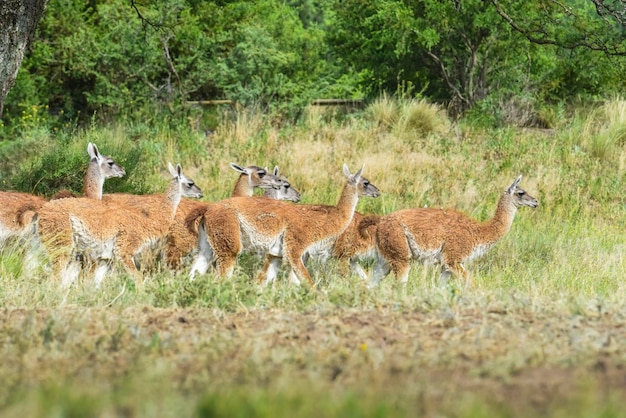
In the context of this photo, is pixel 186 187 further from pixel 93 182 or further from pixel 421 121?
pixel 421 121

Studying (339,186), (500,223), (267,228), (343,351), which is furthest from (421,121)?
(343,351)

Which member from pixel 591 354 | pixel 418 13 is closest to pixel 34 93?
pixel 418 13

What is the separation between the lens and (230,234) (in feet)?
37.6

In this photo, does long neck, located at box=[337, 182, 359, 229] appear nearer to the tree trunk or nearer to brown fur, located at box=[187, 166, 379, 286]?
brown fur, located at box=[187, 166, 379, 286]

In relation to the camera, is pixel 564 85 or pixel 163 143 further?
pixel 564 85

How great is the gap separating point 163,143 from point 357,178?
903cm

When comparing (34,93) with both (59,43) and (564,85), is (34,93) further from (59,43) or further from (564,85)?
(564,85)

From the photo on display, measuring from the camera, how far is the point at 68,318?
745 centimetres

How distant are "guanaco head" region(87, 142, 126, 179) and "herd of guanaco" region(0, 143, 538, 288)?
121 centimetres

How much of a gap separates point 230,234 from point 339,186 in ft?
24.6

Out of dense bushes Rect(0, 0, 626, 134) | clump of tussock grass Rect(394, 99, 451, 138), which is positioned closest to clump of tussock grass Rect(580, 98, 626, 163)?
dense bushes Rect(0, 0, 626, 134)

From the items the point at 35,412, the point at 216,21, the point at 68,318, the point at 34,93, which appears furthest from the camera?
the point at 216,21

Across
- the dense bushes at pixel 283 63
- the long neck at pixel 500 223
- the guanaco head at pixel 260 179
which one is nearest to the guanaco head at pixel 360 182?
the long neck at pixel 500 223

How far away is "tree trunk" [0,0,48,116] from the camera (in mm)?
11625
